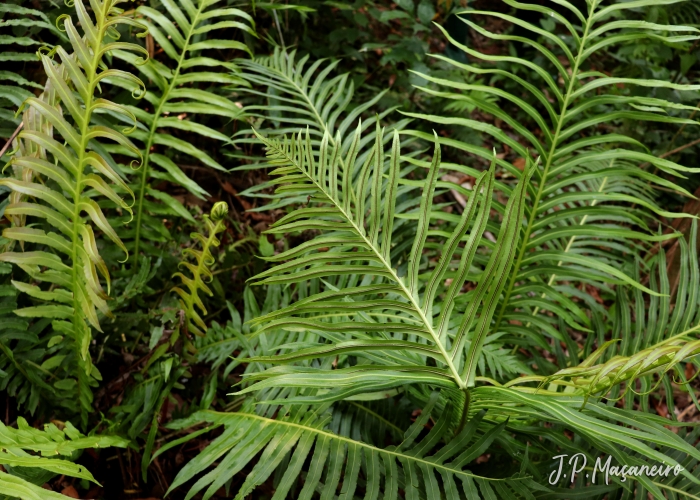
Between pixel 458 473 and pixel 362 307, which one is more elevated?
pixel 362 307

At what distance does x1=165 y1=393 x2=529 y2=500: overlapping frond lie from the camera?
0.96 metres

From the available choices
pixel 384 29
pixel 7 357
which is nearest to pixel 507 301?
pixel 7 357

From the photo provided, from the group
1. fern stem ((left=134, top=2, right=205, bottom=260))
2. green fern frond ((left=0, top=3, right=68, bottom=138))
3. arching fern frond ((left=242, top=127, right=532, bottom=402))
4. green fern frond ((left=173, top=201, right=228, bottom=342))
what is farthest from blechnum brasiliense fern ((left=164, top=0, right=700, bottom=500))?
green fern frond ((left=0, top=3, right=68, bottom=138))

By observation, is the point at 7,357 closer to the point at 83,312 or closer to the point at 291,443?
the point at 83,312

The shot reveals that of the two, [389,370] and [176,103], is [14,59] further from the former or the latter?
[389,370]

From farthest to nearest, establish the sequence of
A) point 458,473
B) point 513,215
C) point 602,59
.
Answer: point 602,59
point 458,473
point 513,215

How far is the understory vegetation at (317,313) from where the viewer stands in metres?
0.92

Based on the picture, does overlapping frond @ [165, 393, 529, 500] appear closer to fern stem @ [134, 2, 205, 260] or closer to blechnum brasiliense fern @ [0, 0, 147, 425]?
blechnum brasiliense fern @ [0, 0, 147, 425]

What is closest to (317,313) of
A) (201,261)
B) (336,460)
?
(201,261)

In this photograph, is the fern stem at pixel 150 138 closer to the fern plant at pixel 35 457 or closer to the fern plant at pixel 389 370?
the fern plant at pixel 389 370

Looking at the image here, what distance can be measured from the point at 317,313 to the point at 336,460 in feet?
1.47

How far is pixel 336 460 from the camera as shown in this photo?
1011 millimetres

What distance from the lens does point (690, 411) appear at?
202 cm

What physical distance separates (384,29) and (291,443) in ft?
7.98
